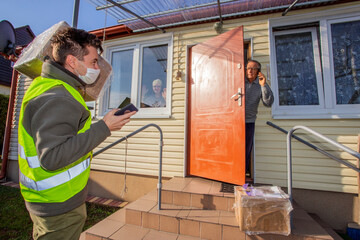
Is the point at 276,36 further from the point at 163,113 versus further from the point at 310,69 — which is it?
the point at 163,113

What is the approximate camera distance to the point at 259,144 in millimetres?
3104

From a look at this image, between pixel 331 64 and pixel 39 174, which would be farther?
pixel 331 64

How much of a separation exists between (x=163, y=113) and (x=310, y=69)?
2.79 metres

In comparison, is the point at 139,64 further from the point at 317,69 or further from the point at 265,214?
the point at 265,214

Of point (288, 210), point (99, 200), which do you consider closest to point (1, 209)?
point (99, 200)

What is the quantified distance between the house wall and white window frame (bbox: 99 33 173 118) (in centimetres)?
11

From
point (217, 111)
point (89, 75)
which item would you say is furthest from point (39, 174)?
point (217, 111)

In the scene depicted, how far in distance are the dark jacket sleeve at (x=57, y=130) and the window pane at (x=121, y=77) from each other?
3517mm

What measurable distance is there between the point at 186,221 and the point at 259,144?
A: 5.88 ft

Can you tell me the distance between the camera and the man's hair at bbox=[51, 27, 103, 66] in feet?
3.38

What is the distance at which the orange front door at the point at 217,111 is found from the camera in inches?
107

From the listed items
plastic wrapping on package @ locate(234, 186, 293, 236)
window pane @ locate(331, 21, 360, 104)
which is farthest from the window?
plastic wrapping on package @ locate(234, 186, 293, 236)

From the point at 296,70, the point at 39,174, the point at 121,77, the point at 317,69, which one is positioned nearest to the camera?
the point at 39,174

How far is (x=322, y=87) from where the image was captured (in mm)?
3027
